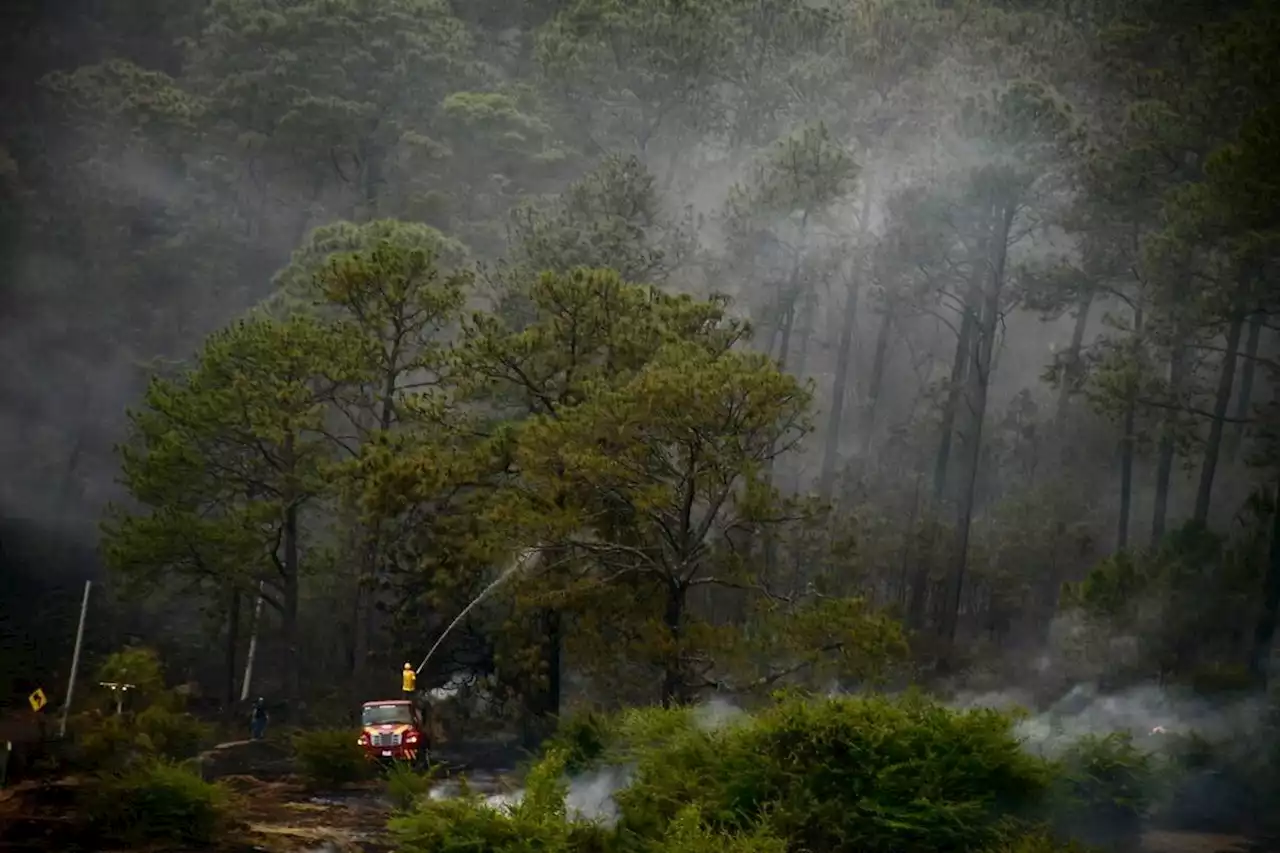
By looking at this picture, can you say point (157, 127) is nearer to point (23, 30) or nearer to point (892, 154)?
point (23, 30)

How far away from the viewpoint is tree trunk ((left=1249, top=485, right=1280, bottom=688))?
1766 centimetres

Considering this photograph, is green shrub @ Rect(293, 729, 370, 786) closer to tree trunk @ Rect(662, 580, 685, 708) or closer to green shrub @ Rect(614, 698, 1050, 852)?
tree trunk @ Rect(662, 580, 685, 708)

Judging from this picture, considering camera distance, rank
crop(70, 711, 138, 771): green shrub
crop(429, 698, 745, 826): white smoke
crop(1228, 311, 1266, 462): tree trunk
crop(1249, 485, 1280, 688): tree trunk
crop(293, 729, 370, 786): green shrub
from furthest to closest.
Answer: crop(1228, 311, 1266, 462): tree trunk
crop(293, 729, 370, 786): green shrub
crop(1249, 485, 1280, 688): tree trunk
crop(70, 711, 138, 771): green shrub
crop(429, 698, 745, 826): white smoke

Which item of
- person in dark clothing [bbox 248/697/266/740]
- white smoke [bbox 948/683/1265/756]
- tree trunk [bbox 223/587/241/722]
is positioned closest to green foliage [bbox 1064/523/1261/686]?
white smoke [bbox 948/683/1265/756]

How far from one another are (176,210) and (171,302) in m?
2.51

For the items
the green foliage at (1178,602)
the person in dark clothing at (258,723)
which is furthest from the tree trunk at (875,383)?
the person in dark clothing at (258,723)

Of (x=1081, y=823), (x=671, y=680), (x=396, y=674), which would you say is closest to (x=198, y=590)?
(x=396, y=674)

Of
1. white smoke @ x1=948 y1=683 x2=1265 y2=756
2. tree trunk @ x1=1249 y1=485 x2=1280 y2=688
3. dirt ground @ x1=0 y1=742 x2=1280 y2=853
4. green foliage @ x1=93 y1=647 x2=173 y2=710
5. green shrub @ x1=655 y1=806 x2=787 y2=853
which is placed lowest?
dirt ground @ x1=0 y1=742 x2=1280 y2=853

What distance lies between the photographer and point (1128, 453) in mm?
21500

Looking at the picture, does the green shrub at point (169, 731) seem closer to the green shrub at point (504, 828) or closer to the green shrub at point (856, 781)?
the green shrub at point (504, 828)

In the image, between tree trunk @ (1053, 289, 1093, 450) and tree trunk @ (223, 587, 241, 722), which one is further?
tree trunk @ (223, 587, 241, 722)

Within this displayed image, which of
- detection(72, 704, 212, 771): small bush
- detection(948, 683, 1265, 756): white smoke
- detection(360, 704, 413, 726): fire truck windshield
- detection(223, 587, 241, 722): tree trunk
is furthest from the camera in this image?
detection(223, 587, 241, 722): tree trunk

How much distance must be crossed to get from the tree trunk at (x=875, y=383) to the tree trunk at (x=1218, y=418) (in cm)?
646

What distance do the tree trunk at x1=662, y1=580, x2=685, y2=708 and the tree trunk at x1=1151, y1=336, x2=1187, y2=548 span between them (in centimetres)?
739
